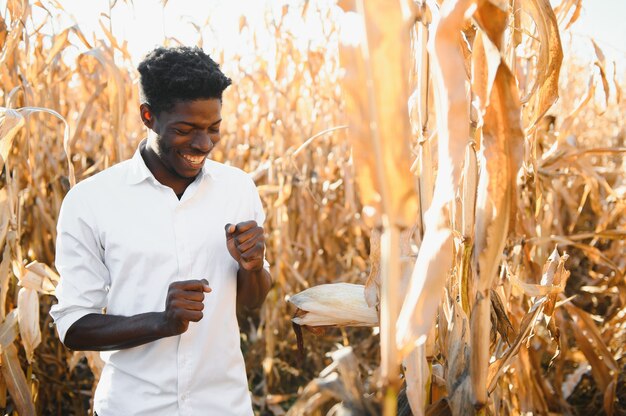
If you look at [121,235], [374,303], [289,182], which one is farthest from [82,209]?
[289,182]

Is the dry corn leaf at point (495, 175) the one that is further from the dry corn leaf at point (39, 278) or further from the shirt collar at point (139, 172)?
the dry corn leaf at point (39, 278)

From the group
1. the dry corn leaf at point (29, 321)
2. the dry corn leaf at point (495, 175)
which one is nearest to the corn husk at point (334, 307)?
the dry corn leaf at point (495, 175)

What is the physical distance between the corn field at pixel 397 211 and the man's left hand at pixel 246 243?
0.44ft

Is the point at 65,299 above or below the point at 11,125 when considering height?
below

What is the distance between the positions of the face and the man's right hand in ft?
0.87

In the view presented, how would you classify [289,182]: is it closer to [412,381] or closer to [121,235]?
[121,235]

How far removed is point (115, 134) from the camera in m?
1.76

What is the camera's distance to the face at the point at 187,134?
1.17m

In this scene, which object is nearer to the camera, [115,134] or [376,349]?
[115,134]

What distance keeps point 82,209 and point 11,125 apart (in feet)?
1.30

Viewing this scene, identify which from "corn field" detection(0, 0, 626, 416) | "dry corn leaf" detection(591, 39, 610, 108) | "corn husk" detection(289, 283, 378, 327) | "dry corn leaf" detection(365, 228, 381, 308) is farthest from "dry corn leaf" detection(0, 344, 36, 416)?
"dry corn leaf" detection(591, 39, 610, 108)

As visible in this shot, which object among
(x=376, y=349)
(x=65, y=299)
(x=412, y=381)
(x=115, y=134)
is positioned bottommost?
(x=376, y=349)

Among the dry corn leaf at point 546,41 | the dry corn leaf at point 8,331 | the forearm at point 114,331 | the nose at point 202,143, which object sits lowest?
the dry corn leaf at point 8,331

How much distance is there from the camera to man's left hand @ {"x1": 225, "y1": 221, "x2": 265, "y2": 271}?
111 cm
